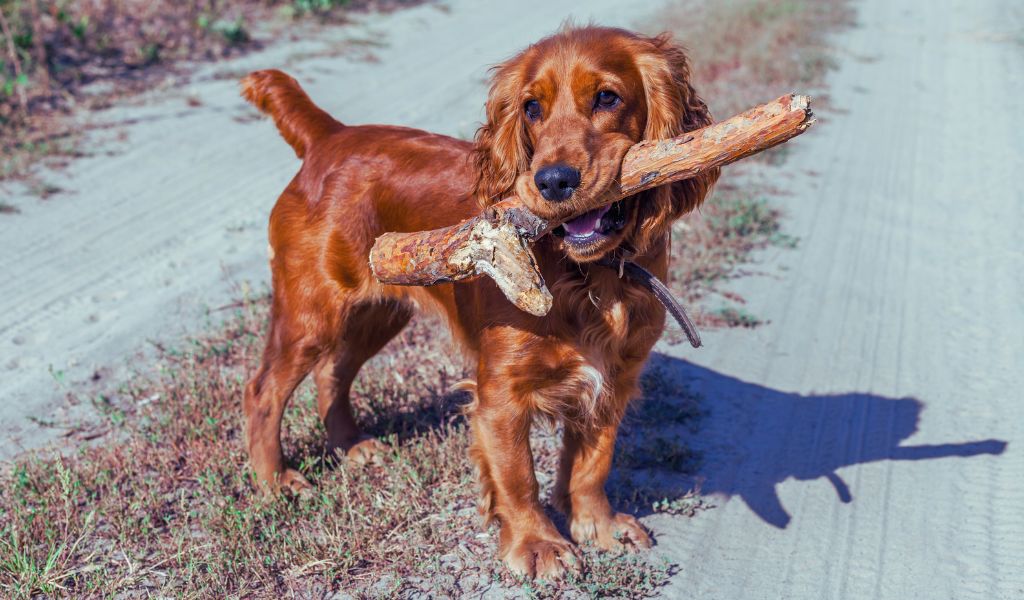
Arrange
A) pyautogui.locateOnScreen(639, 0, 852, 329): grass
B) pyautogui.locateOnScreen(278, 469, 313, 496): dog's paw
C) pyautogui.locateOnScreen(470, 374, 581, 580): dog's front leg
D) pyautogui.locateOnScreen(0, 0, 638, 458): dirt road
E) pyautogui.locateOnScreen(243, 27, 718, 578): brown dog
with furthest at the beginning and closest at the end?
pyautogui.locateOnScreen(639, 0, 852, 329): grass
pyautogui.locateOnScreen(0, 0, 638, 458): dirt road
pyautogui.locateOnScreen(278, 469, 313, 496): dog's paw
pyautogui.locateOnScreen(470, 374, 581, 580): dog's front leg
pyautogui.locateOnScreen(243, 27, 718, 578): brown dog

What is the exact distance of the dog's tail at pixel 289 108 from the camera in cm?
393

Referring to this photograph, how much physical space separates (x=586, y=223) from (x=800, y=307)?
2968 mm

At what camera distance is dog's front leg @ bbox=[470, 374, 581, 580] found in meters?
3.16

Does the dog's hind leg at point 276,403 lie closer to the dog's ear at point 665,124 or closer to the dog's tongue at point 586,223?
the dog's tongue at point 586,223

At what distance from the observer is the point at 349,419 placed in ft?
13.4

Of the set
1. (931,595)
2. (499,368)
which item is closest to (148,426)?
(499,368)

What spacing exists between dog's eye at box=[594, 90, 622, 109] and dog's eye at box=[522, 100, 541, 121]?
182 millimetres

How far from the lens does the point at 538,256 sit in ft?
9.89

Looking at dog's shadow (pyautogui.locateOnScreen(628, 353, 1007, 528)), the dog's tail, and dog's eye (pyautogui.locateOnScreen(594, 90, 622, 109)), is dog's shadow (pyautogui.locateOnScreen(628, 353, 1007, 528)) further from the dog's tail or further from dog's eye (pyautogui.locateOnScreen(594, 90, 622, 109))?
the dog's tail

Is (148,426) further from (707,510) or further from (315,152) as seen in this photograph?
(707,510)

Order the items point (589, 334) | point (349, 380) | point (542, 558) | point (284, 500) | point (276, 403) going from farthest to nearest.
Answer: point (349, 380), point (276, 403), point (284, 500), point (542, 558), point (589, 334)

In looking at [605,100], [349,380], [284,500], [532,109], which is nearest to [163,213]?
[349,380]

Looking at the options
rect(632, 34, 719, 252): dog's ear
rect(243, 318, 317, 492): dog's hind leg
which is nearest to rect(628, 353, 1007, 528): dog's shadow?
rect(632, 34, 719, 252): dog's ear

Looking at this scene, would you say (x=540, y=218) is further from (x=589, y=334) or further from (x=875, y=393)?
(x=875, y=393)
